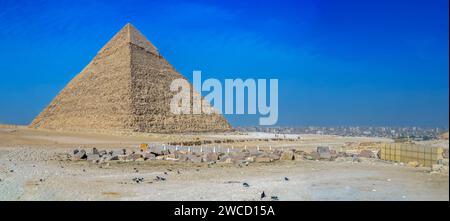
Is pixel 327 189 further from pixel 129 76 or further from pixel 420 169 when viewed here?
pixel 129 76

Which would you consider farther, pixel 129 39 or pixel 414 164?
pixel 129 39

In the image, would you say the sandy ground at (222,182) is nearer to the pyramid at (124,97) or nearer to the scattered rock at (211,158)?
the scattered rock at (211,158)

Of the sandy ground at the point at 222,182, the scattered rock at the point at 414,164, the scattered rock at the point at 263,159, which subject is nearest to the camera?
the sandy ground at the point at 222,182

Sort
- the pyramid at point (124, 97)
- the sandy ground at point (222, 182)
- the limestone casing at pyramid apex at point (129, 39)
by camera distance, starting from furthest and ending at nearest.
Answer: the limestone casing at pyramid apex at point (129, 39) → the pyramid at point (124, 97) → the sandy ground at point (222, 182)

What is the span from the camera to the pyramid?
236 ft

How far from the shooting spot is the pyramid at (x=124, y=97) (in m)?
71.9

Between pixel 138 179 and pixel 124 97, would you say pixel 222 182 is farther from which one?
pixel 124 97

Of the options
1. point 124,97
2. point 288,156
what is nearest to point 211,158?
point 288,156

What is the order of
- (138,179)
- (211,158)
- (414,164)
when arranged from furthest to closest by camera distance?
(211,158) → (414,164) → (138,179)

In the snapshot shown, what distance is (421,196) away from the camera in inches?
324

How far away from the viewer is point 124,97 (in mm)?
77062

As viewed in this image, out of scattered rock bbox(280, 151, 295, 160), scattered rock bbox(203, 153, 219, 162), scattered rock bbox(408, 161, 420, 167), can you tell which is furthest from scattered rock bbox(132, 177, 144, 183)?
scattered rock bbox(408, 161, 420, 167)

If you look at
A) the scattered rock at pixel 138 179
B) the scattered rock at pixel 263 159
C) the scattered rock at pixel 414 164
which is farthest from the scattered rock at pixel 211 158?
the scattered rock at pixel 414 164

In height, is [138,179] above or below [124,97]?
below
